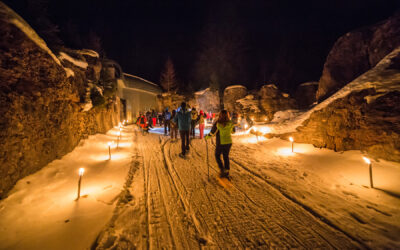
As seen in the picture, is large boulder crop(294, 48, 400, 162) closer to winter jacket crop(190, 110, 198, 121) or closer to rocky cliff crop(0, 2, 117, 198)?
winter jacket crop(190, 110, 198, 121)

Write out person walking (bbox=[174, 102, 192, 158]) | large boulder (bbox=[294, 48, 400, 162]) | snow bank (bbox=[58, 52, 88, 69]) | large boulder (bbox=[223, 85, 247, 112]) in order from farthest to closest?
large boulder (bbox=[223, 85, 247, 112]), person walking (bbox=[174, 102, 192, 158]), snow bank (bbox=[58, 52, 88, 69]), large boulder (bbox=[294, 48, 400, 162])

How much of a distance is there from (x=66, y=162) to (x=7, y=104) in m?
2.64

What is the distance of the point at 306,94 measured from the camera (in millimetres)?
21250

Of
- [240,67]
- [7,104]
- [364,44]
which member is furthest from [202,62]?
[7,104]

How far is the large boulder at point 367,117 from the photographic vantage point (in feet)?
16.1

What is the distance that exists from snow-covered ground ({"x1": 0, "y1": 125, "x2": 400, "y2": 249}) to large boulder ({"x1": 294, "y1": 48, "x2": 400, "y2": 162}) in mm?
532

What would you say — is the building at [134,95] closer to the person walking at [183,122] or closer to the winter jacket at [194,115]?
the winter jacket at [194,115]

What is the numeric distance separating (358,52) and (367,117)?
6.06 m

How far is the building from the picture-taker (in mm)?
26484

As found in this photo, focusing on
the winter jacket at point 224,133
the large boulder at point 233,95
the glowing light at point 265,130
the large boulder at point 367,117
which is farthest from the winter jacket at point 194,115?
the large boulder at point 233,95

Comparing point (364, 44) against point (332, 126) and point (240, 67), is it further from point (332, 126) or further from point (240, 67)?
point (240, 67)

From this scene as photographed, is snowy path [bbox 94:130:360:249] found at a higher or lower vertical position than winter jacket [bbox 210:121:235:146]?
lower

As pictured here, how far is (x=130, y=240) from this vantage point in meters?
2.53

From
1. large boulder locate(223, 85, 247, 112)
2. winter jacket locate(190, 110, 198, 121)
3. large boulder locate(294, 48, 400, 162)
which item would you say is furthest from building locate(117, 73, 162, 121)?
large boulder locate(294, 48, 400, 162)
